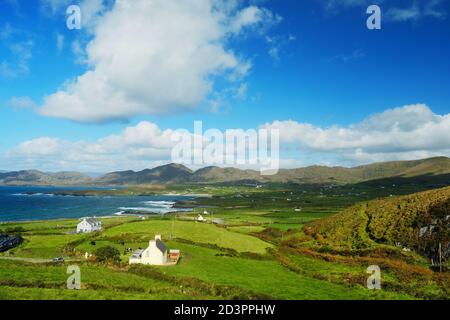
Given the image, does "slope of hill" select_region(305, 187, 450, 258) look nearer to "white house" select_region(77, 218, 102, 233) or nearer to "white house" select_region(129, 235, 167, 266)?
"white house" select_region(129, 235, 167, 266)

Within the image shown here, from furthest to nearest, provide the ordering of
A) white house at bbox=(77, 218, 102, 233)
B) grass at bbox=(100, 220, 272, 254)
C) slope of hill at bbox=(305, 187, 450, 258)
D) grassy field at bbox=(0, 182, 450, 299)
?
white house at bbox=(77, 218, 102, 233), grass at bbox=(100, 220, 272, 254), slope of hill at bbox=(305, 187, 450, 258), grassy field at bbox=(0, 182, 450, 299)

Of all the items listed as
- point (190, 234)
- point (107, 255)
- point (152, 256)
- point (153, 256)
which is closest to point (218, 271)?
point (153, 256)

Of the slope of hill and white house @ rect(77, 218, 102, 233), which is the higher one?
the slope of hill

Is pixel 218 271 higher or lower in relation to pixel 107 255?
lower

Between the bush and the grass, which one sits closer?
the bush

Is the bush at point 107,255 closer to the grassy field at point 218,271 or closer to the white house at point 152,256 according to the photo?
the grassy field at point 218,271

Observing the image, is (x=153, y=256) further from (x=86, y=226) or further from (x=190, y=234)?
(x=86, y=226)

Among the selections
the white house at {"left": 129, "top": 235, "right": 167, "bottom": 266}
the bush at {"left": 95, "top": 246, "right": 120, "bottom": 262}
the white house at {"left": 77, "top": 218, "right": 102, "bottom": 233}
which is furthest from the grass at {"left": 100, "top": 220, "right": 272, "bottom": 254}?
the white house at {"left": 129, "top": 235, "right": 167, "bottom": 266}

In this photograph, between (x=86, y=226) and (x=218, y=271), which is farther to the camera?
(x=86, y=226)
